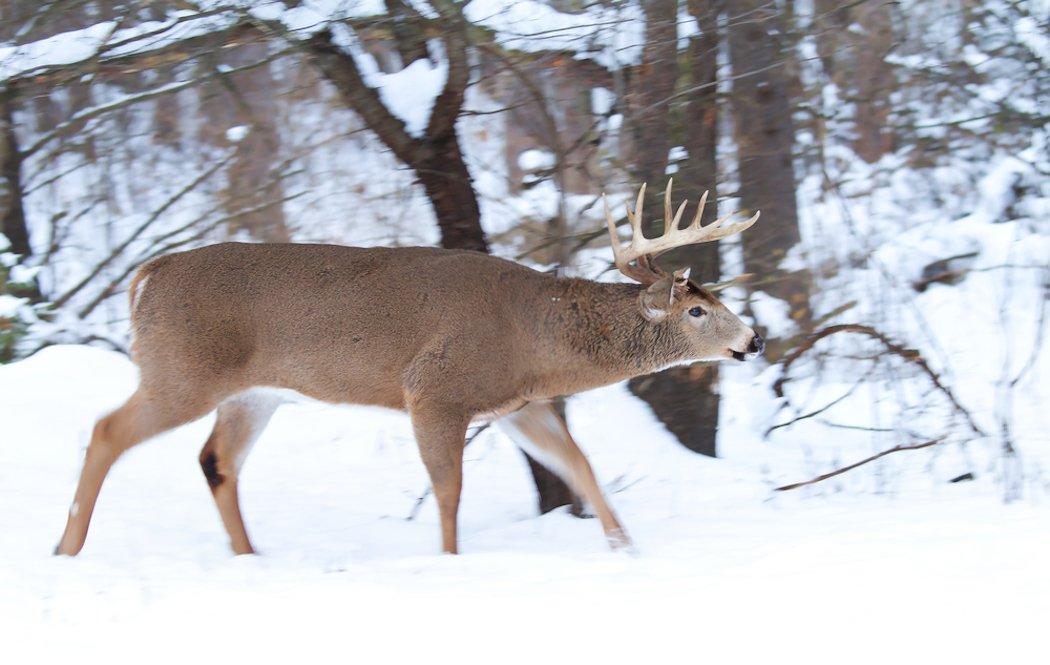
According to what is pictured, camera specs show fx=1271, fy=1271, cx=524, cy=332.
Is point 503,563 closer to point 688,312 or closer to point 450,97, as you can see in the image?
point 688,312

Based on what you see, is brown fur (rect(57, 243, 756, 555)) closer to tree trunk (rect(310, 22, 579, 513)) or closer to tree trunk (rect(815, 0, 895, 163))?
tree trunk (rect(310, 22, 579, 513))

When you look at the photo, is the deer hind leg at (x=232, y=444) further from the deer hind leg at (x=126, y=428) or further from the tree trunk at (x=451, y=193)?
the tree trunk at (x=451, y=193)

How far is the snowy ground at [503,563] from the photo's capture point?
4082 mm

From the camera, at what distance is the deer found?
6.16 m

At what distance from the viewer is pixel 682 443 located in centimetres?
811

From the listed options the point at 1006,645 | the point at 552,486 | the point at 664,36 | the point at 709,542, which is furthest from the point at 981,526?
the point at 664,36

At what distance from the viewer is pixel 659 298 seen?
20.9 feet

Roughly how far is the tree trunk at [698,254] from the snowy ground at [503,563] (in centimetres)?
16

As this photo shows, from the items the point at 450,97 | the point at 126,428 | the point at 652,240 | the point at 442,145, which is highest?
the point at 450,97

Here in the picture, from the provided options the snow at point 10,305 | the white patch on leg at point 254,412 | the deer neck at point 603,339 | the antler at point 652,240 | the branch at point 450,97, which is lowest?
the snow at point 10,305

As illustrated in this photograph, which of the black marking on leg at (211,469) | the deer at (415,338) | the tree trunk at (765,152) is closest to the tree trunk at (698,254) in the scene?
the tree trunk at (765,152)

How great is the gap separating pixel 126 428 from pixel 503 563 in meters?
2.10

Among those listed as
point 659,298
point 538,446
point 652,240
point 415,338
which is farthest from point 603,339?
point 415,338

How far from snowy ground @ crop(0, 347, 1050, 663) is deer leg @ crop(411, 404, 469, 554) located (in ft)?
0.56
